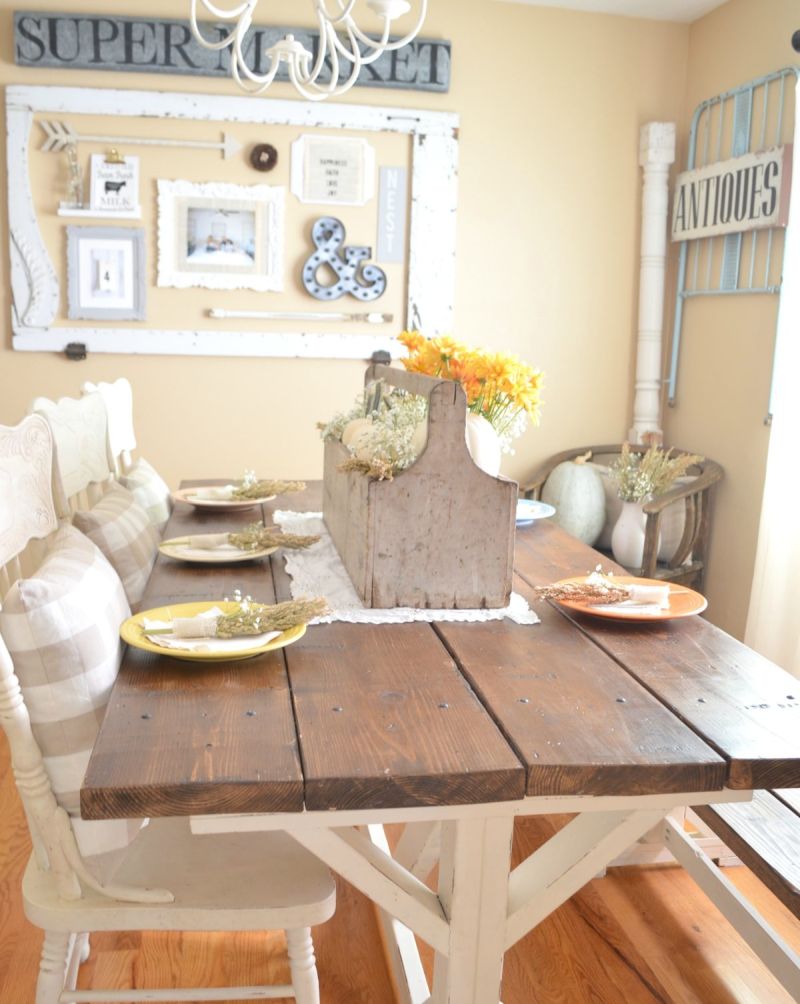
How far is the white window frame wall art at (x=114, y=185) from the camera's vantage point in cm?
383

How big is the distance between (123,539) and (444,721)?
945mm

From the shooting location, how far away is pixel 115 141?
3826 mm

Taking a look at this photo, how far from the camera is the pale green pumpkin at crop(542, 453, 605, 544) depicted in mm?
3938

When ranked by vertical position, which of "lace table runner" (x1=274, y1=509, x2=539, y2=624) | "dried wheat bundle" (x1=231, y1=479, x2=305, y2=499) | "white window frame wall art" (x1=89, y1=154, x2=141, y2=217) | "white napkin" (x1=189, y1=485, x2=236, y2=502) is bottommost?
"lace table runner" (x1=274, y1=509, x2=539, y2=624)

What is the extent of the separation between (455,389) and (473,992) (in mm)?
925

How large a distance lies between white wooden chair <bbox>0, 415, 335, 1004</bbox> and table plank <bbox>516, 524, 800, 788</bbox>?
0.59 m

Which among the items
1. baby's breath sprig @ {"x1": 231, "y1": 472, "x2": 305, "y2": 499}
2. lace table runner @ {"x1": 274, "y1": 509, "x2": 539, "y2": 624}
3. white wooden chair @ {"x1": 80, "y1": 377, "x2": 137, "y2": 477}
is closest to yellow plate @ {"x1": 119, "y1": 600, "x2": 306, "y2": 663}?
lace table runner @ {"x1": 274, "y1": 509, "x2": 539, "y2": 624}

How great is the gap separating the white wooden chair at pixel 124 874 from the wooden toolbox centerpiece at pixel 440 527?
44 centimetres

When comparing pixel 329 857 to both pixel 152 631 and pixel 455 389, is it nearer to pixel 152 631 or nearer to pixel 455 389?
pixel 152 631

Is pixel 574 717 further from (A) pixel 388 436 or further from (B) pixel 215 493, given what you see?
(B) pixel 215 493

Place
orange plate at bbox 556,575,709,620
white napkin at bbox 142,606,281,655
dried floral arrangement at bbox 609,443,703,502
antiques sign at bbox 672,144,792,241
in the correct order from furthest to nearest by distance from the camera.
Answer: dried floral arrangement at bbox 609,443,703,502 < antiques sign at bbox 672,144,792,241 < orange plate at bbox 556,575,709,620 < white napkin at bbox 142,606,281,655

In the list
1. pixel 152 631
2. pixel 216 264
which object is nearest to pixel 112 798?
pixel 152 631

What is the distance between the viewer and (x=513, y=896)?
4.68ft

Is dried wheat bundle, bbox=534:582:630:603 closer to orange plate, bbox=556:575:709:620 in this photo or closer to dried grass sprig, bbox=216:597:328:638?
orange plate, bbox=556:575:709:620
